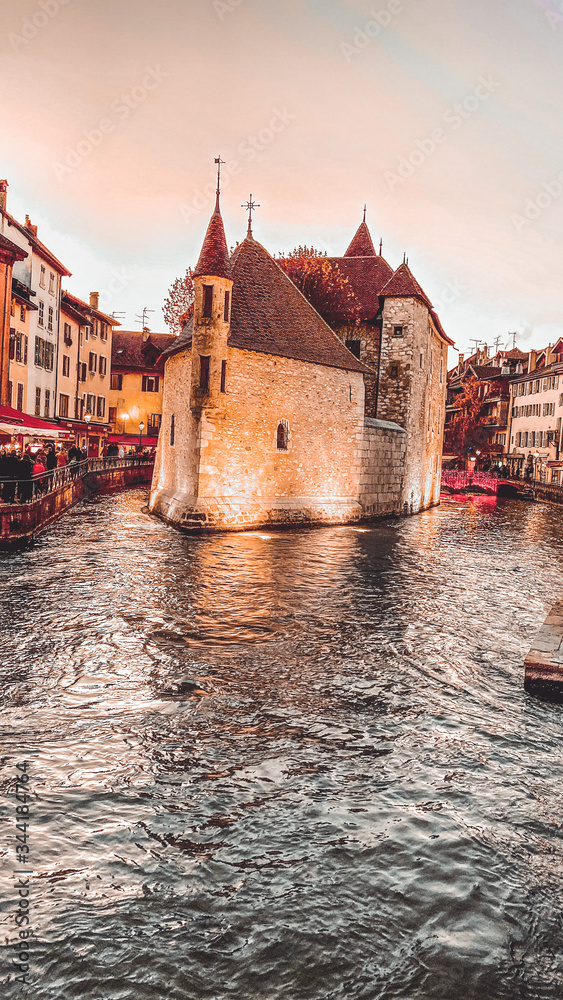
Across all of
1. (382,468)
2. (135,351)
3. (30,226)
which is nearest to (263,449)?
(382,468)

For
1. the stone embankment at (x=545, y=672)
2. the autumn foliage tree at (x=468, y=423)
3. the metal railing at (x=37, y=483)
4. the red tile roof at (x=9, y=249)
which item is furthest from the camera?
the autumn foliage tree at (x=468, y=423)

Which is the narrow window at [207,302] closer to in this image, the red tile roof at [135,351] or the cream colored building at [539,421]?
the red tile roof at [135,351]

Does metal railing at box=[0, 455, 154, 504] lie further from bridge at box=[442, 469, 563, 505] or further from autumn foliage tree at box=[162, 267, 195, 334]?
bridge at box=[442, 469, 563, 505]

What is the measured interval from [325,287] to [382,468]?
9178 mm

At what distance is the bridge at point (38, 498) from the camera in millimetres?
14617

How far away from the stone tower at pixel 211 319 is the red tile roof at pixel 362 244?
19285 millimetres

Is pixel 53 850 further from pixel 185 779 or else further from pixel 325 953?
pixel 325 953

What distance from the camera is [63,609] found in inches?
399

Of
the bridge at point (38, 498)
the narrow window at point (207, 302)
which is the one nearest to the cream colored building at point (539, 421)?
the bridge at point (38, 498)

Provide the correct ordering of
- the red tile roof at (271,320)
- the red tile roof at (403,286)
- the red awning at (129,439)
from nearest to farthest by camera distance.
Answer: the red tile roof at (271,320) < the red tile roof at (403,286) < the red awning at (129,439)

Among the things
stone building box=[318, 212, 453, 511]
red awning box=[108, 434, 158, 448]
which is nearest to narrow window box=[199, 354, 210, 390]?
stone building box=[318, 212, 453, 511]

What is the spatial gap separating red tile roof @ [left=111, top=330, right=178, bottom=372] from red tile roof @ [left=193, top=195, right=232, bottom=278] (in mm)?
31560

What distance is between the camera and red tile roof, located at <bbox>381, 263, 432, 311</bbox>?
28.5 meters

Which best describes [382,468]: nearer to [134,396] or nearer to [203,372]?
[203,372]
